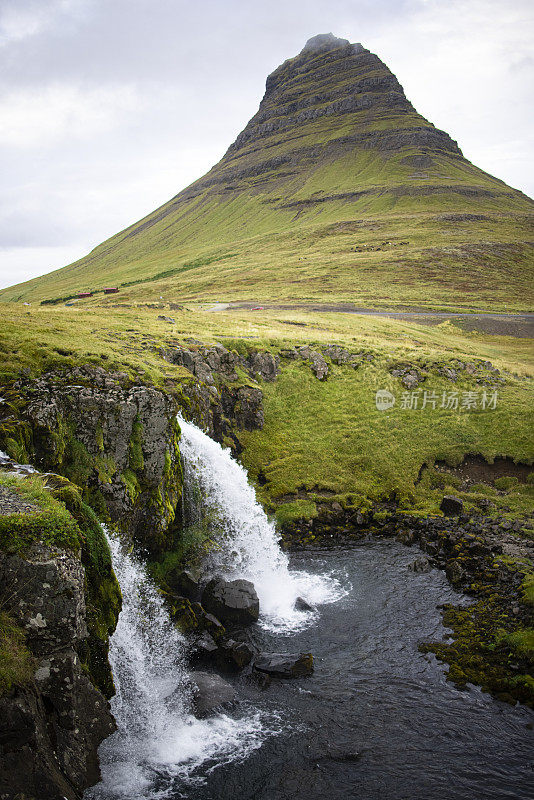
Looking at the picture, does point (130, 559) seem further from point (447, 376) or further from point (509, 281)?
point (509, 281)

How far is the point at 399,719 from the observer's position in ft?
52.2

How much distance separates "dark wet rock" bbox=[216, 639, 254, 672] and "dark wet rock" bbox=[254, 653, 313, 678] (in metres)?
0.46

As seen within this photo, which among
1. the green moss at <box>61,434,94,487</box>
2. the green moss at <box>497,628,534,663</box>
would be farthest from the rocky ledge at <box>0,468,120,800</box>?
the green moss at <box>497,628,534,663</box>

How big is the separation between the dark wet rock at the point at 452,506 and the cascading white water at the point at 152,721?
1861 cm

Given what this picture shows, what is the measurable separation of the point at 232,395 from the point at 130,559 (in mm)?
19625

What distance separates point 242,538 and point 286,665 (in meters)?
8.49

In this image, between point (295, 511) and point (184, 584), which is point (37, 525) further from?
point (295, 511)

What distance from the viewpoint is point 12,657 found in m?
10.4

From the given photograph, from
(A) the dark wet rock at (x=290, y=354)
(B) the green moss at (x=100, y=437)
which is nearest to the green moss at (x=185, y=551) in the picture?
(B) the green moss at (x=100, y=437)

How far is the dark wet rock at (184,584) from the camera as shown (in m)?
21.5

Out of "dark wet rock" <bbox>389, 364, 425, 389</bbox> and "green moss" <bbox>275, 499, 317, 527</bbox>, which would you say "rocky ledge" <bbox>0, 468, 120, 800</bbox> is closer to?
"green moss" <bbox>275, 499, 317, 527</bbox>

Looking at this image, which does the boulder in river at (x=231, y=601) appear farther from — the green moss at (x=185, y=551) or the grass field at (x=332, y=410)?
the grass field at (x=332, y=410)

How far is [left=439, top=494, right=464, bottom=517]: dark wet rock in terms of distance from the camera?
29.5 metres

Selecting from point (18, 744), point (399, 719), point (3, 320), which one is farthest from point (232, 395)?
point (18, 744)
